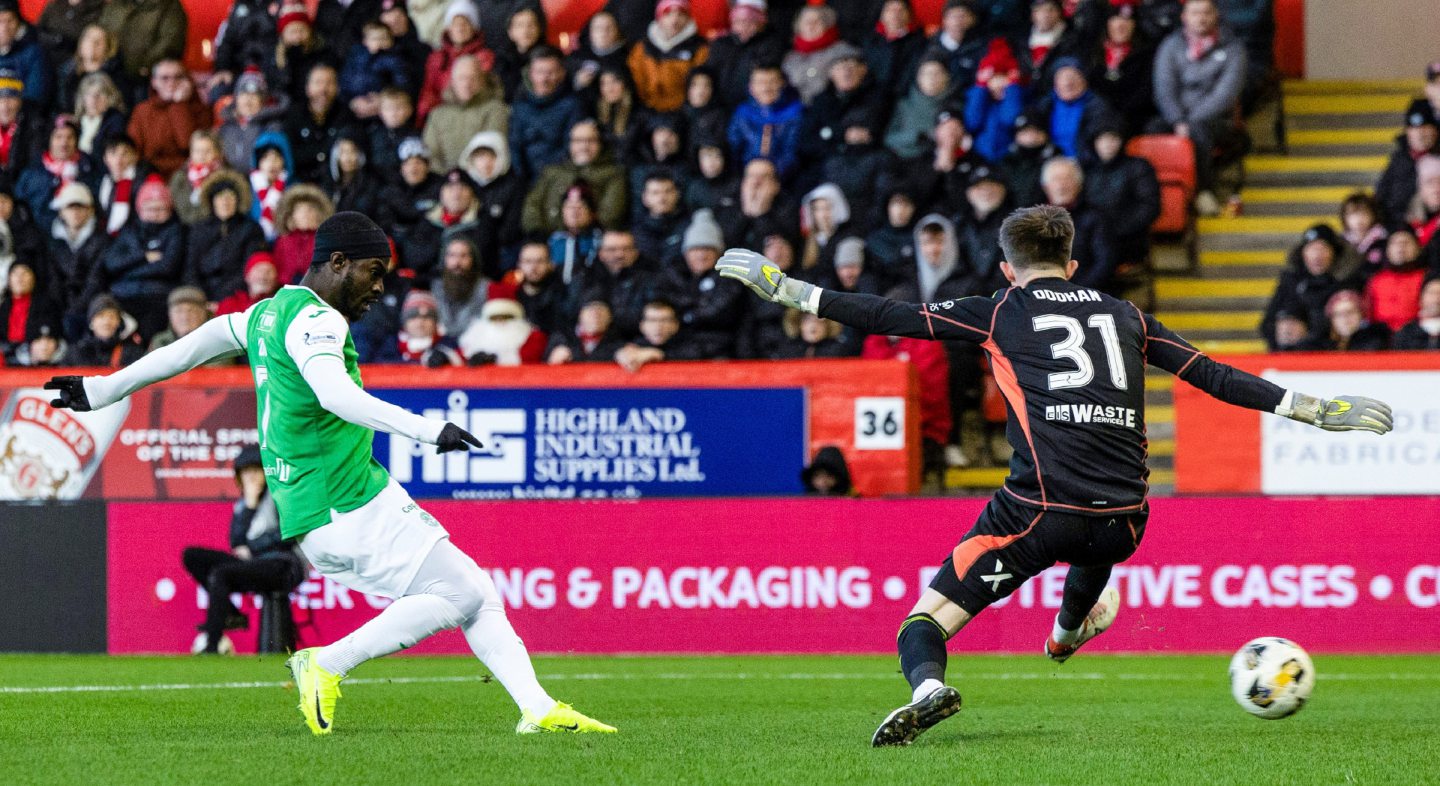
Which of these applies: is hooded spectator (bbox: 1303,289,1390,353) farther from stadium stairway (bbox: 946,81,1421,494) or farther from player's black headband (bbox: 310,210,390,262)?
player's black headband (bbox: 310,210,390,262)

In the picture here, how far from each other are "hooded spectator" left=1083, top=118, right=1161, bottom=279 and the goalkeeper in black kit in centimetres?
949

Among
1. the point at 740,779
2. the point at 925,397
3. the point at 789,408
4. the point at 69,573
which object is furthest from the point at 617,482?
the point at 740,779

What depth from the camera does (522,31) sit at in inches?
780

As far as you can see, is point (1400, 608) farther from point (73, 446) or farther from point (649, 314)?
point (73, 446)

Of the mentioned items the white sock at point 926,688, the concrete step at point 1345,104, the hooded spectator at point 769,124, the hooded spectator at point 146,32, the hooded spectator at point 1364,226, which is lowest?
the white sock at point 926,688

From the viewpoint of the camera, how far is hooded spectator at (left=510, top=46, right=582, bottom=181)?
1878 centimetres

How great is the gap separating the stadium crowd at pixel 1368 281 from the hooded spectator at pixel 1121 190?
1.24 metres

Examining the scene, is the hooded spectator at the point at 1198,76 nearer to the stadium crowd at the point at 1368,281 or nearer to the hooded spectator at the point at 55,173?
the stadium crowd at the point at 1368,281

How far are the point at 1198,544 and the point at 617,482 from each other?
13.9 ft

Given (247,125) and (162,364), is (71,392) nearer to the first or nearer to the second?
(162,364)

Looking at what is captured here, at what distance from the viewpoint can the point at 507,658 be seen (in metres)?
7.98

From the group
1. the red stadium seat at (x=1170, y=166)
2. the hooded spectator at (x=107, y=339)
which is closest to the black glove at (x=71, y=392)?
the hooded spectator at (x=107, y=339)

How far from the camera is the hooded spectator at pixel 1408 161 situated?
17.2m

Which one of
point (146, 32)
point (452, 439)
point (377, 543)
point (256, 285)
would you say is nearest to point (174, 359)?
point (377, 543)
